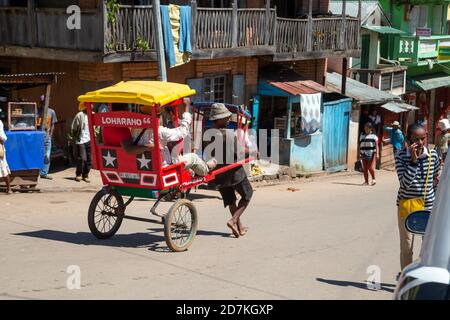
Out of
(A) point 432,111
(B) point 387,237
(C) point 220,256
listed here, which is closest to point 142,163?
(C) point 220,256

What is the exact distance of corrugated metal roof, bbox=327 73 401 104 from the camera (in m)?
26.5

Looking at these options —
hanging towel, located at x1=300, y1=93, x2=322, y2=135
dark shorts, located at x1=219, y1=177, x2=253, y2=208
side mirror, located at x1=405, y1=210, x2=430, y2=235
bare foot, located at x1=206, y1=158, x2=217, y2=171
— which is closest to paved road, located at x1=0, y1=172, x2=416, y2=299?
dark shorts, located at x1=219, y1=177, x2=253, y2=208

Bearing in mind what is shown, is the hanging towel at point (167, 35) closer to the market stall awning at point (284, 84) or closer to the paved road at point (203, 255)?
the paved road at point (203, 255)

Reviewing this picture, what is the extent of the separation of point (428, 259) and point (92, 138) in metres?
6.71

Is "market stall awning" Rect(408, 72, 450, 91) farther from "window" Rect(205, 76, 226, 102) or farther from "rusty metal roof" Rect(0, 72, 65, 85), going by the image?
"rusty metal roof" Rect(0, 72, 65, 85)

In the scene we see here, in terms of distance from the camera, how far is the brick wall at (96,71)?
1767 cm

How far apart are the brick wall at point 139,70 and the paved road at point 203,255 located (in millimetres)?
4044

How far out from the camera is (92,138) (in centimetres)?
1032

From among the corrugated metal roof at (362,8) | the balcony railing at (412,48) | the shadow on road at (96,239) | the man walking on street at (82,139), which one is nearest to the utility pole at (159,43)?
the man walking on street at (82,139)

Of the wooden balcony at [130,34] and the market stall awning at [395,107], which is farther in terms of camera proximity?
the market stall awning at [395,107]

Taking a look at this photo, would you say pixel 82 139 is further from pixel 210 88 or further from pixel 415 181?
pixel 415 181

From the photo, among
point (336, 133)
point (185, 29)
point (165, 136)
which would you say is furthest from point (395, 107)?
point (165, 136)

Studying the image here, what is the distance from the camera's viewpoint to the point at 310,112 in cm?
2355

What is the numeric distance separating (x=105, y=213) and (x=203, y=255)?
145 cm
